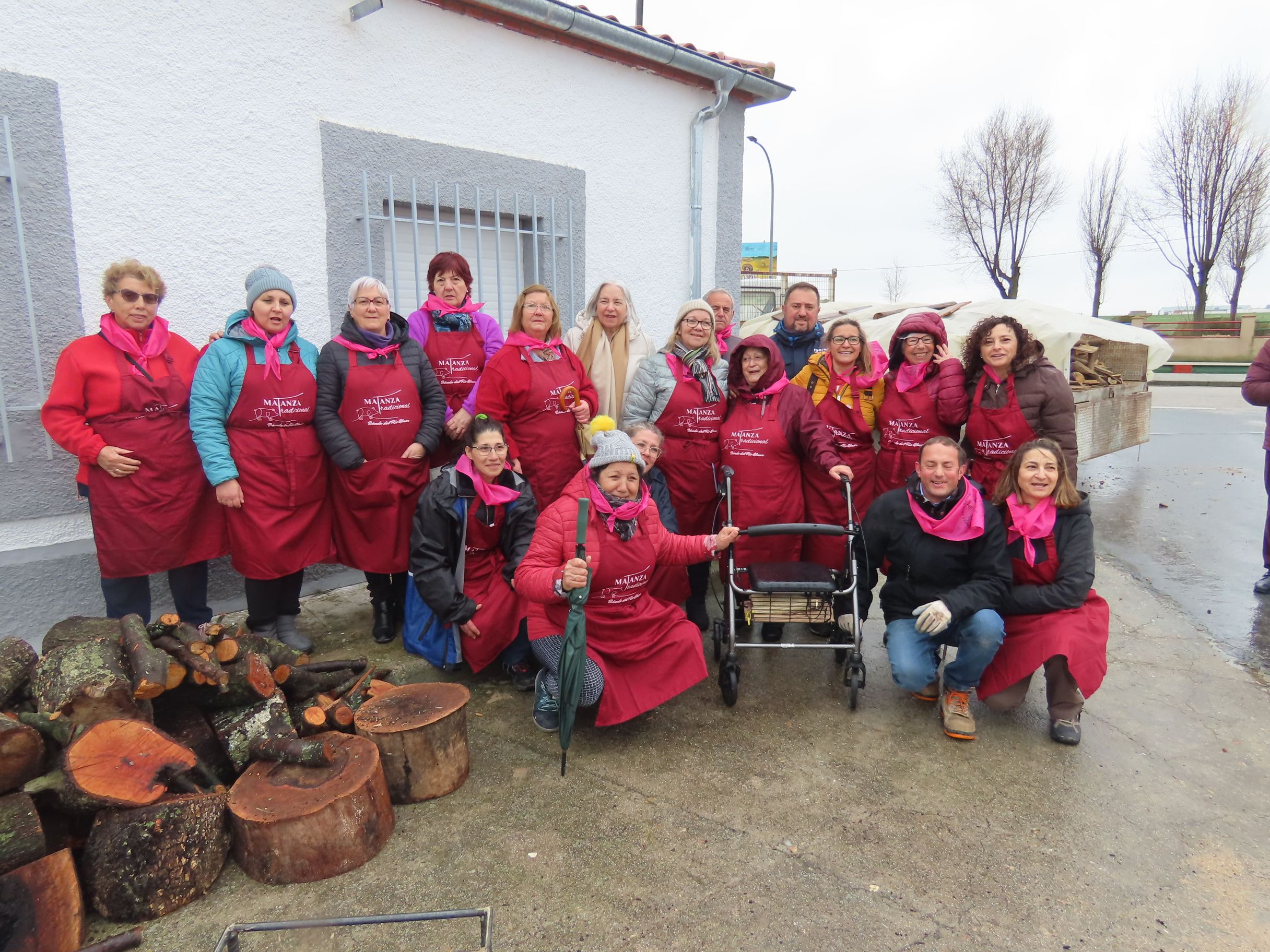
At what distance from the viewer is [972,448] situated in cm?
412

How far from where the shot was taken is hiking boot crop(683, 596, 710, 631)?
4.43 m

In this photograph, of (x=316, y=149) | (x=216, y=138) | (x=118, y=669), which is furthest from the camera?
(x=316, y=149)

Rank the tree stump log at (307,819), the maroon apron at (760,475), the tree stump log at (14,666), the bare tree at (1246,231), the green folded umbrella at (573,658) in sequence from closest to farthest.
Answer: the tree stump log at (307,819), the tree stump log at (14,666), the green folded umbrella at (573,658), the maroon apron at (760,475), the bare tree at (1246,231)

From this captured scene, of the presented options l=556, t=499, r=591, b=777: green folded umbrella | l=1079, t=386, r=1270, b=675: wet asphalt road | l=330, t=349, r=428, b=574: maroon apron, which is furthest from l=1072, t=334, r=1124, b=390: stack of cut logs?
l=556, t=499, r=591, b=777: green folded umbrella

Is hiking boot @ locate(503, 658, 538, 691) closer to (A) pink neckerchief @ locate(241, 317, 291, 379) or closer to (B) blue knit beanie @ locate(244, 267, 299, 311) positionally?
(A) pink neckerchief @ locate(241, 317, 291, 379)

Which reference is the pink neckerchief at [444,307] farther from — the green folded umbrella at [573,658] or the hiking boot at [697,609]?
the hiking boot at [697,609]

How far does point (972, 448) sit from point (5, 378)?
4.86 metres

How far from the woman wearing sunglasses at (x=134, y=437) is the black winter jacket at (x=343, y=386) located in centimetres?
59

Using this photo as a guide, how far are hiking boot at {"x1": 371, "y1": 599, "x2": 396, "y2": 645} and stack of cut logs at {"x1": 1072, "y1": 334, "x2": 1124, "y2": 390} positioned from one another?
7.59m

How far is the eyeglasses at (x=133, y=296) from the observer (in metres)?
3.44

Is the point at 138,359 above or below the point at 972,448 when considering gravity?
above

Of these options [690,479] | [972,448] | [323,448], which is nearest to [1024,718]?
[972,448]

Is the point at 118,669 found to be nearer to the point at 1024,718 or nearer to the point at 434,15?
the point at 1024,718

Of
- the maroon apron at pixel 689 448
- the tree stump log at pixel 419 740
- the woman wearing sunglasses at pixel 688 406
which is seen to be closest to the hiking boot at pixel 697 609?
the woman wearing sunglasses at pixel 688 406
